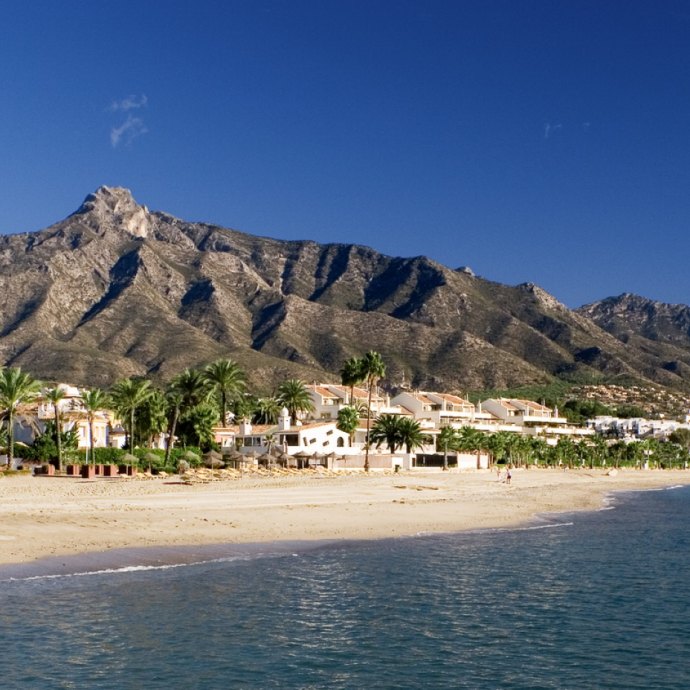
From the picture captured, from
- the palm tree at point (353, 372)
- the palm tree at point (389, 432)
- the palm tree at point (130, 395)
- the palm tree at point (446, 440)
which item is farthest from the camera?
the palm tree at point (446, 440)

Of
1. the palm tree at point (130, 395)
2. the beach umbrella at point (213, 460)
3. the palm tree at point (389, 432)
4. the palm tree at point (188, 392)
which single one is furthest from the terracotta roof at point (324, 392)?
the palm tree at point (130, 395)

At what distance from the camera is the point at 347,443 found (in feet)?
331

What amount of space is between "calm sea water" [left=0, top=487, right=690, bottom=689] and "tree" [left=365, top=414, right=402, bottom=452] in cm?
6069

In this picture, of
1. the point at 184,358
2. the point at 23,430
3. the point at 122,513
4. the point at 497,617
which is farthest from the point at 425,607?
the point at 184,358

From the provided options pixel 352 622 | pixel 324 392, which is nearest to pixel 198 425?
pixel 324 392

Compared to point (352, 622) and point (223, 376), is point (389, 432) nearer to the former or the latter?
point (223, 376)

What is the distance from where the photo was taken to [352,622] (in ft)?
73.2

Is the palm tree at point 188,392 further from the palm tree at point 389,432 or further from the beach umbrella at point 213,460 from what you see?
the palm tree at point 389,432

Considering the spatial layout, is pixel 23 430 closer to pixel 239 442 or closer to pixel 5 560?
pixel 239 442

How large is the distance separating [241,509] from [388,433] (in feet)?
169

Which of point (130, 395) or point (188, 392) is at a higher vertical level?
point (188, 392)

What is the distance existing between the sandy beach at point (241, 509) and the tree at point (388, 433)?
18.3 meters

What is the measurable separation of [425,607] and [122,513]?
20032mm

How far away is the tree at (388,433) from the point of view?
95.6 m
